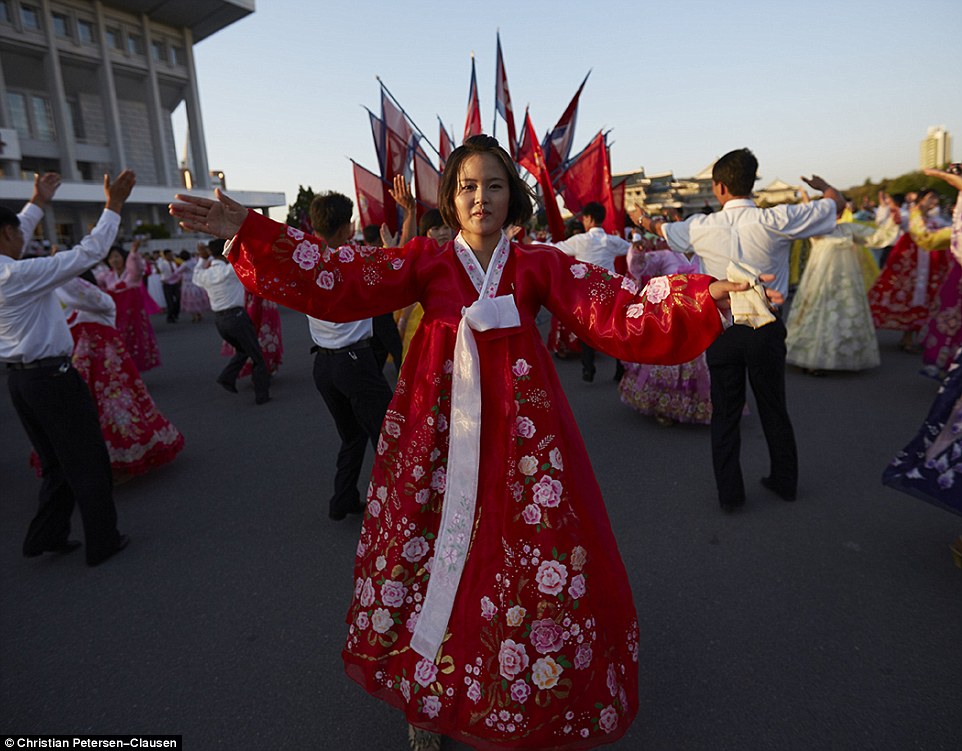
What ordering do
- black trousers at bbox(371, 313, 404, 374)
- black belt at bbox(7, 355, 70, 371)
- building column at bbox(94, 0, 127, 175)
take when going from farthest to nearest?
building column at bbox(94, 0, 127, 175), black trousers at bbox(371, 313, 404, 374), black belt at bbox(7, 355, 70, 371)

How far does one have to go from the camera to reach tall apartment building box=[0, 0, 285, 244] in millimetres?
36094

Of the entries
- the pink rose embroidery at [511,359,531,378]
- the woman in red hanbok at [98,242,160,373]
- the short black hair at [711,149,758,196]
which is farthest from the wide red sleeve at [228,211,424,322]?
the woman in red hanbok at [98,242,160,373]

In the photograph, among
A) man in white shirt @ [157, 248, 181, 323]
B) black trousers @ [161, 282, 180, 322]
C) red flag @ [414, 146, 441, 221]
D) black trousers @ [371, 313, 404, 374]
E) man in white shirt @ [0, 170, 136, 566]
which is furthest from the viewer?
black trousers @ [161, 282, 180, 322]

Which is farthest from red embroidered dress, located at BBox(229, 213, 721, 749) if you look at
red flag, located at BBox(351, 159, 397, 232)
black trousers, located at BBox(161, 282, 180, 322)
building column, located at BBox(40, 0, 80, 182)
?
building column, located at BBox(40, 0, 80, 182)

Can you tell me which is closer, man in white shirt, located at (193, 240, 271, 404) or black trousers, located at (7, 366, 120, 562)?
black trousers, located at (7, 366, 120, 562)

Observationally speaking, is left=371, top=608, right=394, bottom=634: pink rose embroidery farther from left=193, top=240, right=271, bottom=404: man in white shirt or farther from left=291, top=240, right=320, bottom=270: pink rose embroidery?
left=193, top=240, right=271, bottom=404: man in white shirt

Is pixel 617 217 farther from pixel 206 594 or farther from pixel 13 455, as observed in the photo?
pixel 13 455

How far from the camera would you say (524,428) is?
1698 millimetres

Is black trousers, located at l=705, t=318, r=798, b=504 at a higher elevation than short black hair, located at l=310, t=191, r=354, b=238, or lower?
lower

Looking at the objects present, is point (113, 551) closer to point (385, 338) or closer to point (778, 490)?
point (385, 338)

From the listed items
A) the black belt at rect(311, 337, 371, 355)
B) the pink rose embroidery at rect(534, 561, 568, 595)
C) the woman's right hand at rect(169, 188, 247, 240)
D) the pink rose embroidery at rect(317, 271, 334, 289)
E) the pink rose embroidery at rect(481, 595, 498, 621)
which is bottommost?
the pink rose embroidery at rect(481, 595, 498, 621)

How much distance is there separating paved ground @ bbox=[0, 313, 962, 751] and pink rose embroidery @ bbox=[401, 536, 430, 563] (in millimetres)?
665

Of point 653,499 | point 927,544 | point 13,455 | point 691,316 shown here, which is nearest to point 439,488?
point 691,316

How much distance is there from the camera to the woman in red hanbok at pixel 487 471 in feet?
5.38
